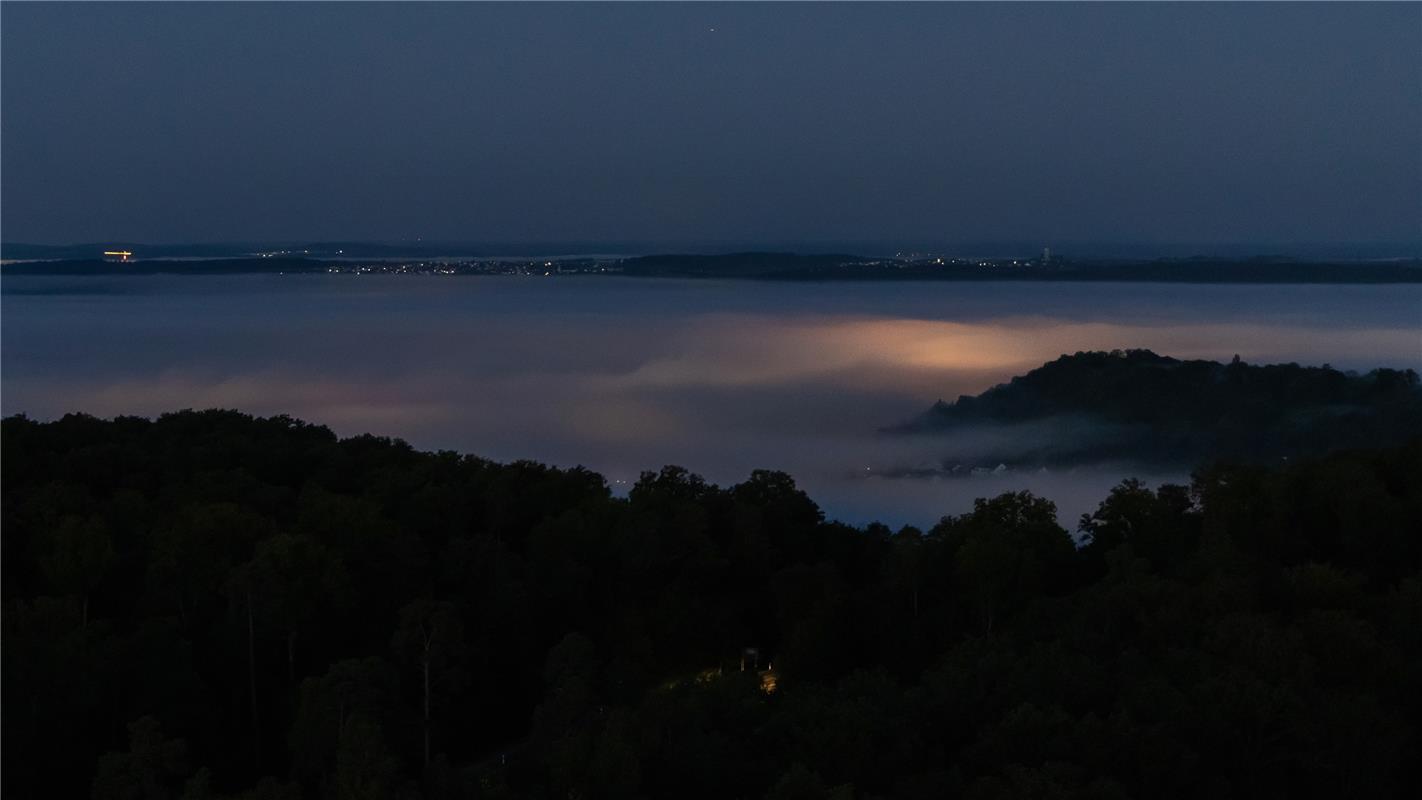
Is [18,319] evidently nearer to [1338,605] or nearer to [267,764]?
[267,764]

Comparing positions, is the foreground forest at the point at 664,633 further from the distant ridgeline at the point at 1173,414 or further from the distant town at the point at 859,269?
the distant town at the point at 859,269

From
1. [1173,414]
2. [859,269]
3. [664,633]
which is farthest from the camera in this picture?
[859,269]

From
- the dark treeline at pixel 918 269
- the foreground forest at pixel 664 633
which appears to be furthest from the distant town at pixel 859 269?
the foreground forest at pixel 664 633

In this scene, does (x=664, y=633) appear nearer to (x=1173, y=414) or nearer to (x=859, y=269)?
(x=1173, y=414)

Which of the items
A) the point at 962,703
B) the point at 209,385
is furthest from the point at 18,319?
the point at 962,703

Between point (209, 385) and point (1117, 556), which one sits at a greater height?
point (1117, 556)

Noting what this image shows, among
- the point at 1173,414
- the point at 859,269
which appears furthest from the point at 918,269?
the point at 1173,414
